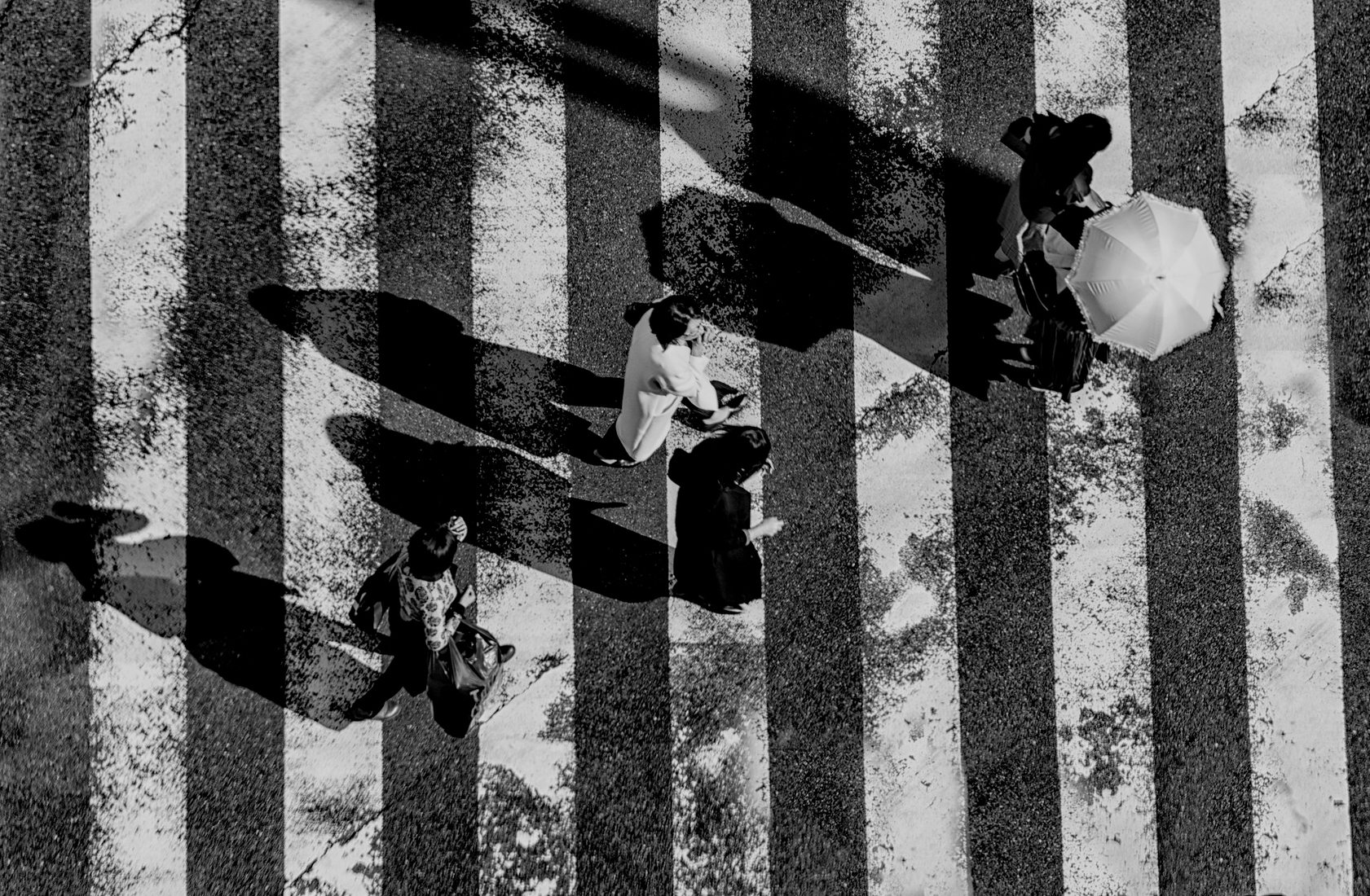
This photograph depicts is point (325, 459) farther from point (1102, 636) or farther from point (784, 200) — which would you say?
point (1102, 636)

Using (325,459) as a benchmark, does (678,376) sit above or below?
above

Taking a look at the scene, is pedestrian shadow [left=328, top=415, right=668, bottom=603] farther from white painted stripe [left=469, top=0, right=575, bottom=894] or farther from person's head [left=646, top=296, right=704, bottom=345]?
person's head [left=646, top=296, right=704, bottom=345]

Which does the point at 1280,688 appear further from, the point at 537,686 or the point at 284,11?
the point at 284,11

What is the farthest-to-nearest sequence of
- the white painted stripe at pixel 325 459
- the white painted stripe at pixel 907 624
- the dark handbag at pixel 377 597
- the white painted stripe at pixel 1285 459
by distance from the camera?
the white painted stripe at pixel 1285 459, the white painted stripe at pixel 907 624, the white painted stripe at pixel 325 459, the dark handbag at pixel 377 597

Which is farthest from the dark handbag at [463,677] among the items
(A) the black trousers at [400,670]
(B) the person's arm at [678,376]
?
(B) the person's arm at [678,376]

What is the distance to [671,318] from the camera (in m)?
4.45

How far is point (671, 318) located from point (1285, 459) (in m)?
4.02

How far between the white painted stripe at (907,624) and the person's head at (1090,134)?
4.06 ft

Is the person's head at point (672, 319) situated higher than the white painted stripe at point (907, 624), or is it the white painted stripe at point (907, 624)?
the person's head at point (672, 319)

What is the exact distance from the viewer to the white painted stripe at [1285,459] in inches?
225

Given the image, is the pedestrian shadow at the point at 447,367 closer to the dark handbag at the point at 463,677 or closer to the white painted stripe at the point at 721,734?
the white painted stripe at the point at 721,734

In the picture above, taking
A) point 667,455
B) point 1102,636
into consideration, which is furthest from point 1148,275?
point 667,455

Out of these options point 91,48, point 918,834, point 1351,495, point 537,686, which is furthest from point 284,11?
point 1351,495

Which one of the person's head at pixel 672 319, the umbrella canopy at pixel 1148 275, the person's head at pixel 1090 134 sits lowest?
the person's head at pixel 672 319
